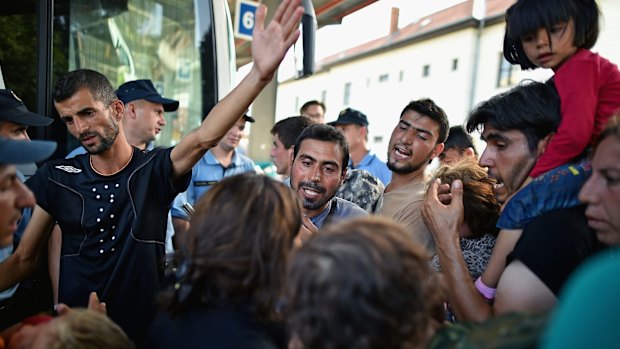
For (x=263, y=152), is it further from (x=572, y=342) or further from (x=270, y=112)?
(x=572, y=342)

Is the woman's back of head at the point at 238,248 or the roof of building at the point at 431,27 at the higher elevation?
the roof of building at the point at 431,27

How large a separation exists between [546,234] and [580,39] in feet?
3.23

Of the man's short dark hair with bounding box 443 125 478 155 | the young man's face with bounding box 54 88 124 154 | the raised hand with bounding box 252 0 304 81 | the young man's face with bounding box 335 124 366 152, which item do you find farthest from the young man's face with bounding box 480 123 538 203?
the young man's face with bounding box 335 124 366 152

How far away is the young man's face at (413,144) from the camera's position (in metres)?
3.12

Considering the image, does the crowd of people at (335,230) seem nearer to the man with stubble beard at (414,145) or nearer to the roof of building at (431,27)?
the man with stubble beard at (414,145)

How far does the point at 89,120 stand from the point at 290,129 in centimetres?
205

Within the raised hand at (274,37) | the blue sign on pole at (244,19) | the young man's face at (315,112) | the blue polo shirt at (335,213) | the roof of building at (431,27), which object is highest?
the roof of building at (431,27)

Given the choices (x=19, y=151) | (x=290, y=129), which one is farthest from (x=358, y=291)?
(x=290, y=129)

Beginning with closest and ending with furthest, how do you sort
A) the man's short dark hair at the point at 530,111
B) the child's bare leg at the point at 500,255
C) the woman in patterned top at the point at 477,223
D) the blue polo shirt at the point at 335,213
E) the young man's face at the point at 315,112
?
1. the child's bare leg at the point at 500,255
2. the man's short dark hair at the point at 530,111
3. the woman in patterned top at the point at 477,223
4. the blue polo shirt at the point at 335,213
5. the young man's face at the point at 315,112

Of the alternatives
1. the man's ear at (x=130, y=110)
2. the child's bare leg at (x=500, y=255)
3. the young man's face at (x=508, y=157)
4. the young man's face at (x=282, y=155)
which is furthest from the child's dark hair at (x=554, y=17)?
the man's ear at (x=130, y=110)

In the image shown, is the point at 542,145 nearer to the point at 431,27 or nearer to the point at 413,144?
the point at 413,144

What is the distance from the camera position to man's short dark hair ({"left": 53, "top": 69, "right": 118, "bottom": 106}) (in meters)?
2.44

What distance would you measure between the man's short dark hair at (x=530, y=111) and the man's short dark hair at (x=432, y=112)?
4.11 feet

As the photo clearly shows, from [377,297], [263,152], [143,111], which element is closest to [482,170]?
[377,297]
